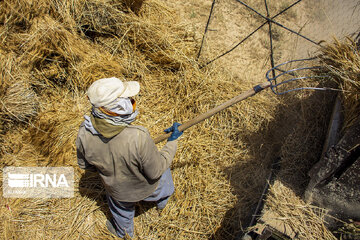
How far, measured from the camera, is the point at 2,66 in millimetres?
3068

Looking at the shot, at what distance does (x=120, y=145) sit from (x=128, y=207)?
3.27 feet

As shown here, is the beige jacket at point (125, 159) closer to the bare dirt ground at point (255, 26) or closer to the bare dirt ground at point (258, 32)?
the bare dirt ground at point (258, 32)

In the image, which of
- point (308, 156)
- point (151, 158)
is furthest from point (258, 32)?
point (151, 158)

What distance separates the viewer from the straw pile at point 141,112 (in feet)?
9.73

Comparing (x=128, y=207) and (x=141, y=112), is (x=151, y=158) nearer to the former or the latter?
(x=128, y=207)

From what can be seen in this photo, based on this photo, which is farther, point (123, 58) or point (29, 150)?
point (123, 58)

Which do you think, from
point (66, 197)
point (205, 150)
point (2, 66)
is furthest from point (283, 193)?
point (2, 66)

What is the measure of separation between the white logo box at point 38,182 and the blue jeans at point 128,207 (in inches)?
34.2

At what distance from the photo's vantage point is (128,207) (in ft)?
7.99

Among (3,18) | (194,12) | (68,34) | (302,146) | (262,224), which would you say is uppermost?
(194,12)

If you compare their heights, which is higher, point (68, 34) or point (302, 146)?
point (302, 146)

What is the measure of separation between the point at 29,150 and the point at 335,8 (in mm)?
4860

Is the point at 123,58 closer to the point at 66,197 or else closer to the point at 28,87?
the point at 28,87

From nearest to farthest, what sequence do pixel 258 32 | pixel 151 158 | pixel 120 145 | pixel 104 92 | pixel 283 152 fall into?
pixel 104 92, pixel 120 145, pixel 151 158, pixel 283 152, pixel 258 32
